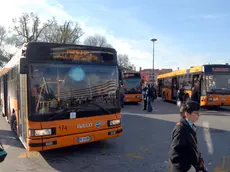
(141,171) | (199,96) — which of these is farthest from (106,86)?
(199,96)

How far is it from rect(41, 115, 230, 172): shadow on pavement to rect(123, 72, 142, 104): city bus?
10486mm

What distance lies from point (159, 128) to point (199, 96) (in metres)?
6.43

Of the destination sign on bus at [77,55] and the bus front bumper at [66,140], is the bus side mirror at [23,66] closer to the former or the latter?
the destination sign on bus at [77,55]

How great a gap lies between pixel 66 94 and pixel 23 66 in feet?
3.87

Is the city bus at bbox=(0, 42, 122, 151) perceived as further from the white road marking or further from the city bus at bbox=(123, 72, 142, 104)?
the city bus at bbox=(123, 72, 142, 104)

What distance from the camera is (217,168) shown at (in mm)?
4914

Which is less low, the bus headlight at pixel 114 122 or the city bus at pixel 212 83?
the city bus at pixel 212 83

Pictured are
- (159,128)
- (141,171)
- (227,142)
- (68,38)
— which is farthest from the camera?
(68,38)

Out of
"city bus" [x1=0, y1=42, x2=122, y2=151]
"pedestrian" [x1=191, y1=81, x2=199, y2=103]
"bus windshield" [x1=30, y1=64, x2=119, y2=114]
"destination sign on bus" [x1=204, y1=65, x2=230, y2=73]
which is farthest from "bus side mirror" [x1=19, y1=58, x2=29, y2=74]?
"destination sign on bus" [x1=204, y1=65, x2=230, y2=73]

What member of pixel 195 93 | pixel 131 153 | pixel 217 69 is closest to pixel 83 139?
pixel 131 153

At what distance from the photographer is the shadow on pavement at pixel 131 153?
5070 millimetres

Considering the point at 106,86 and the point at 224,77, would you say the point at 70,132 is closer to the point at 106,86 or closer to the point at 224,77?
the point at 106,86

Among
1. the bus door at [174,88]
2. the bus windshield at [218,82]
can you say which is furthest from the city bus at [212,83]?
the bus door at [174,88]

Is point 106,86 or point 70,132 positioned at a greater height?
point 106,86
